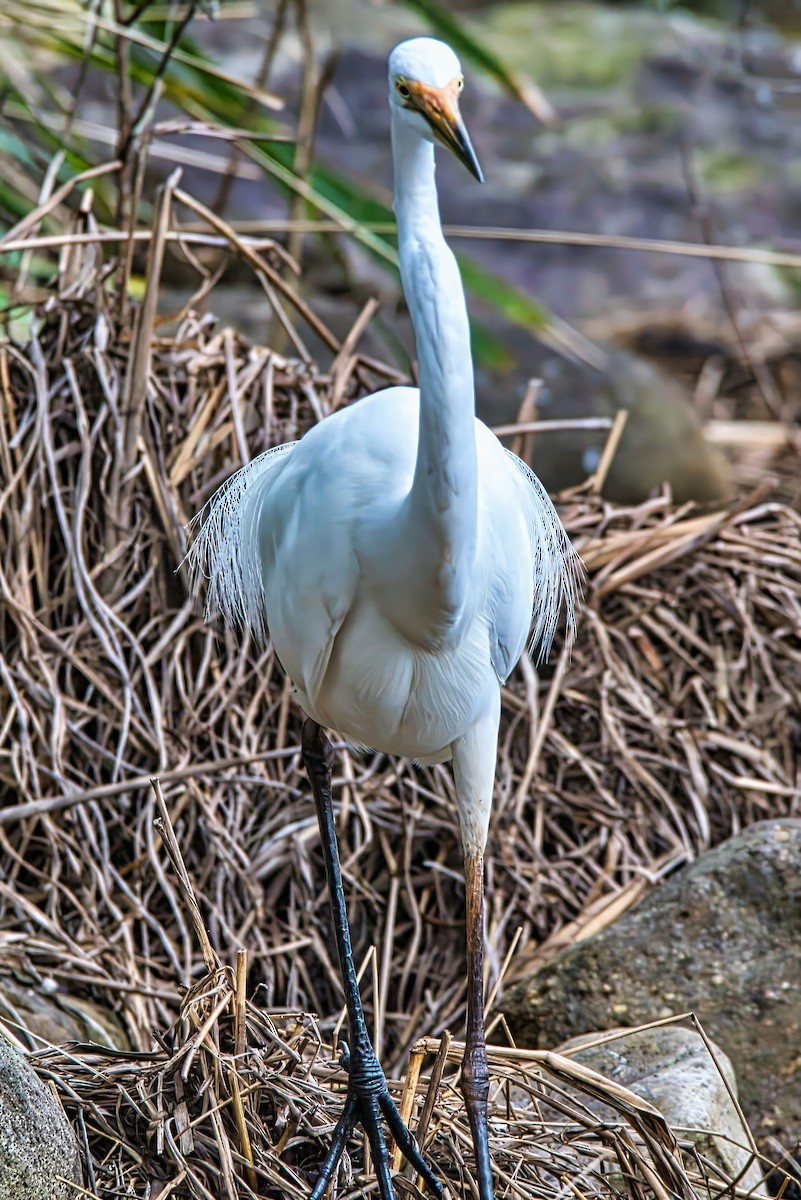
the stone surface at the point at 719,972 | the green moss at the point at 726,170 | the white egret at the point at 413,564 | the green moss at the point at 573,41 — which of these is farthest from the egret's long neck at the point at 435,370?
the green moss at the point at 573,41

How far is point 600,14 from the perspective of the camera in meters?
6.87

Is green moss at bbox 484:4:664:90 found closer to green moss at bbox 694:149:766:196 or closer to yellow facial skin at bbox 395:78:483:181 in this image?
green moss at bbox 694:149:766:196

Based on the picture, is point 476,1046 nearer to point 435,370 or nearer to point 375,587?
point 375,587

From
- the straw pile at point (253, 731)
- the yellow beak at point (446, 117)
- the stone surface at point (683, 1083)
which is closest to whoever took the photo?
the yellow beak at point (446, 117)

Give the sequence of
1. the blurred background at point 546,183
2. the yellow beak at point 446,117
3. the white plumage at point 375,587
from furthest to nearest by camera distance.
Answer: the blurred background at point 546,183, the white plumage at point 375,587, the yellow beak at point 446,117

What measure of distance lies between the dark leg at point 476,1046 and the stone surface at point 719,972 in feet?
0.98

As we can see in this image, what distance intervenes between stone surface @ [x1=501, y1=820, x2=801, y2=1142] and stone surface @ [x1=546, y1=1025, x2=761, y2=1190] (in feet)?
0.22

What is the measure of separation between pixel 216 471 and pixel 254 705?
401 millimetres

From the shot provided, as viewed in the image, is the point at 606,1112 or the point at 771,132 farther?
the point at 771,132

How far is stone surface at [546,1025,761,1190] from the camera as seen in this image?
143cm

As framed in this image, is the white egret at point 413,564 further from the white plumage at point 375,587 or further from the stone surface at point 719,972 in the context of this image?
the stone surface at point 719,972

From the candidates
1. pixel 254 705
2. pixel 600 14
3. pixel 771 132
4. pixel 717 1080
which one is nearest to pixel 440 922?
pixel 254 705

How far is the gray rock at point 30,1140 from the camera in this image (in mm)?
1081

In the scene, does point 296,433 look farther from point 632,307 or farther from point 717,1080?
point 632,307
